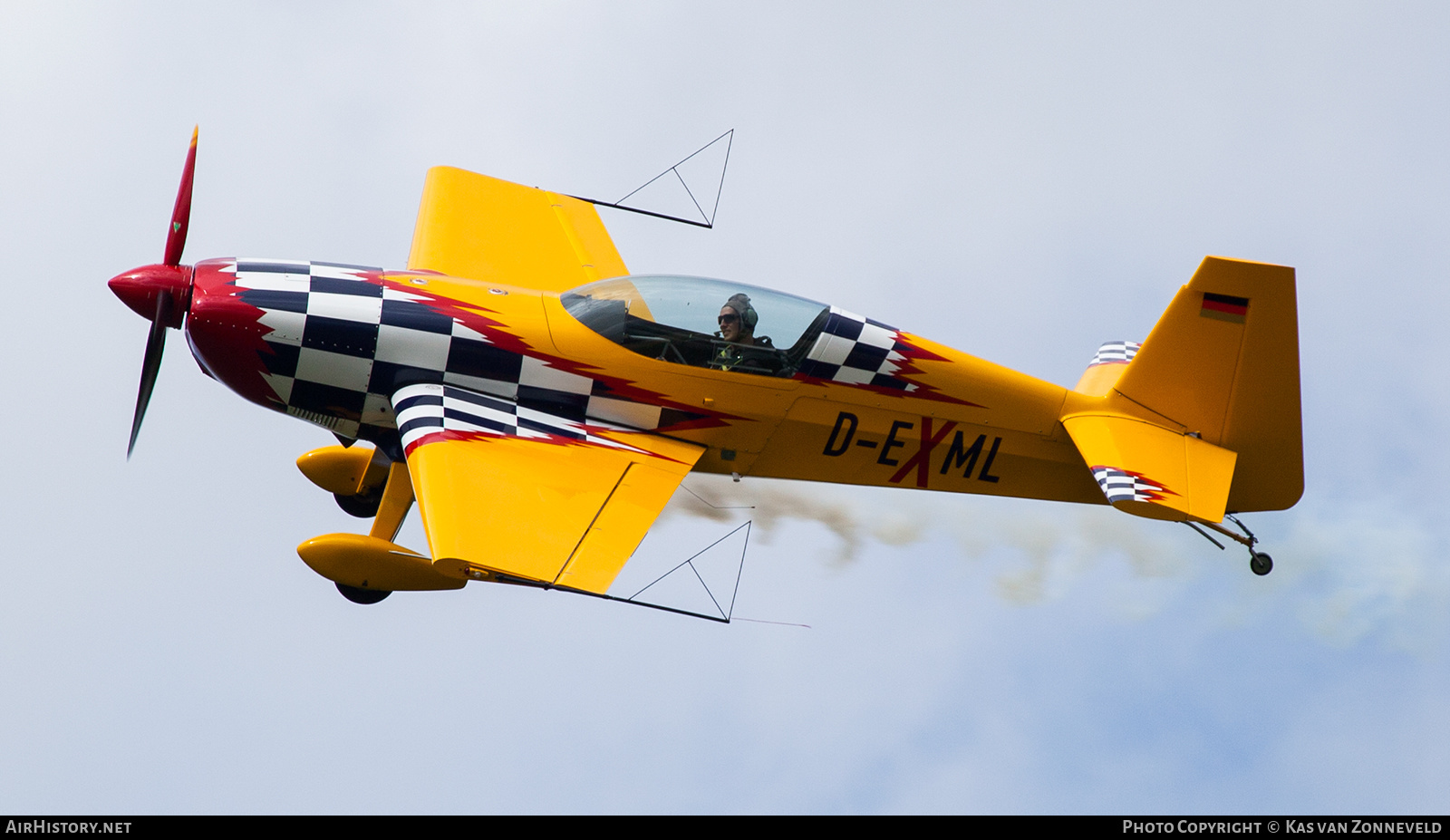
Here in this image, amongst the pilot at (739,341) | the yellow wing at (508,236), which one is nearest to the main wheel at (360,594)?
the yellow wing at (508,236)

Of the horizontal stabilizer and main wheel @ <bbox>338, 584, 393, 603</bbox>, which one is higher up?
the horizontal stabilizer

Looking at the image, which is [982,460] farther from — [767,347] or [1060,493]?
[767,347]

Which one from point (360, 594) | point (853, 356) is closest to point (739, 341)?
point (853, 356)

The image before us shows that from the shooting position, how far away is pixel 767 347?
12016 millimetres

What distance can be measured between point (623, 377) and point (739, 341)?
881 mm

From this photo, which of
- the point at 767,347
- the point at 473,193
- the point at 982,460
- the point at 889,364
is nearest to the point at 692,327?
the point at 767,347

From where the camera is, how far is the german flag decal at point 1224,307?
1199cm

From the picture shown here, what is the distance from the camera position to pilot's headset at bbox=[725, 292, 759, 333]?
12.0 m

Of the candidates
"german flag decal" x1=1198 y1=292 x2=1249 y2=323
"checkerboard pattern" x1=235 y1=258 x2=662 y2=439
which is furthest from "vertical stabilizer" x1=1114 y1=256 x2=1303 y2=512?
"checkerboard pattern" x1=235 y1=258 x2=662 y2=439

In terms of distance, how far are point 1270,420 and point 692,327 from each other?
430 cm

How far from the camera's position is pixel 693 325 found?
11992mm

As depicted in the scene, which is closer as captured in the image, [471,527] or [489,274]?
Result: [471,527]

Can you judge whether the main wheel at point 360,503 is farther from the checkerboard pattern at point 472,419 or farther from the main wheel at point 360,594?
the checkerboard pattern at point 472,419

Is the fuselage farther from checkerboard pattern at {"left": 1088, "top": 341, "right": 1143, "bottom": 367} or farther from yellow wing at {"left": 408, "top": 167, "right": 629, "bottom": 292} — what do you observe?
yellow wing at {"left": 408, "top": 167, "right": 629, "bottom": 292}
